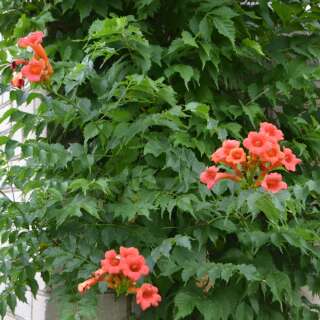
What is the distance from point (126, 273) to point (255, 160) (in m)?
0.62

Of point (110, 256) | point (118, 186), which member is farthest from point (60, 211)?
point (110, 256)

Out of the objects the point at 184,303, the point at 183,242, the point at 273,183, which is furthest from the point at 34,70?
the point at 184,303

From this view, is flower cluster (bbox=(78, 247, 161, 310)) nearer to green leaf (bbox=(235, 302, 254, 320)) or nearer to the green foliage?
the green foliage

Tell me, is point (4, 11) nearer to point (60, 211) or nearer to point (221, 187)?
point (60, 211)

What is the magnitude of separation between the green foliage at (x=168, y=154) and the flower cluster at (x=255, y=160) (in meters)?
0.20

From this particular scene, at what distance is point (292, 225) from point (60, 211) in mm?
1120

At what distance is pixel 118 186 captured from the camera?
8.36 ft

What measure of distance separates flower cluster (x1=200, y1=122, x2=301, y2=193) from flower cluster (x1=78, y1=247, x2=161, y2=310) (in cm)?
40

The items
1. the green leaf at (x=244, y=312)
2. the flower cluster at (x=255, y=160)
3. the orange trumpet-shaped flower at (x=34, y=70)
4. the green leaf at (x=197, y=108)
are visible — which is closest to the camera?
the flower cluster at (x=255, y=160)

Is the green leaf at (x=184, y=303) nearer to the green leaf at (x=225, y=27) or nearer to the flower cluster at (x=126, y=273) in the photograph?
the flower cluster at (x=126, y=273)

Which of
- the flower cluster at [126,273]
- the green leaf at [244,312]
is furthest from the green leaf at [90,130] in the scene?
the green leaf at [244,312]

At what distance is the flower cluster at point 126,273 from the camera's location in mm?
1988

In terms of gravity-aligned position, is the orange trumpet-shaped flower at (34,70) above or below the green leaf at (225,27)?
below

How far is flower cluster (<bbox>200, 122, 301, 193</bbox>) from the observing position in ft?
6.13
